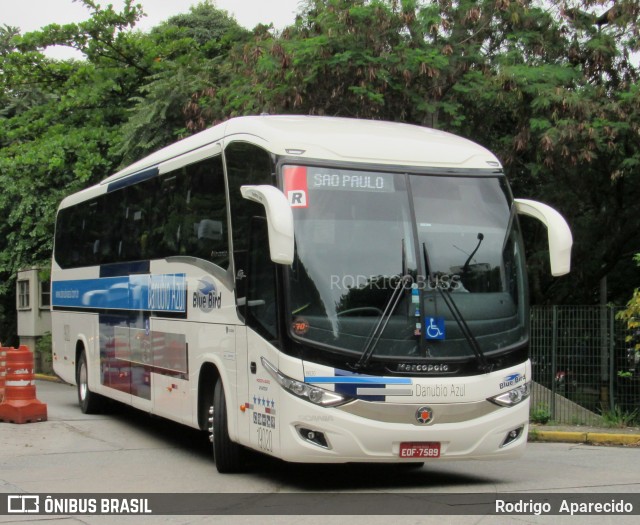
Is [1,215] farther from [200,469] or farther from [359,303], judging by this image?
[359,303]

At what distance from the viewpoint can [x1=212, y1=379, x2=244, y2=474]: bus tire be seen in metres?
10.5

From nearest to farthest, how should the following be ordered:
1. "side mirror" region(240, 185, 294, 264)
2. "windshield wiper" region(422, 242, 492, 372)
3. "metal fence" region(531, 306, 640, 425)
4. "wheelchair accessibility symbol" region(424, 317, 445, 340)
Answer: "side mirror" region(240, 185, 294, 264) → "wheelchair accessibility symbol" region(424, 317, 445, 340) → "windshield wiper" region(422, 242, 492, 372) → "metal fence" region(531, 306, 640, 425)

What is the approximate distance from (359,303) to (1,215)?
73.7 feet

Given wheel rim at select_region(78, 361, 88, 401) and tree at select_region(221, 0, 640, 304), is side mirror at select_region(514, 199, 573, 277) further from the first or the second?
wheel rim at select_region(78, 361, 88, 401)

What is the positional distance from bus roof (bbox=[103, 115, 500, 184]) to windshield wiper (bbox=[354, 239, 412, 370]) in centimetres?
120

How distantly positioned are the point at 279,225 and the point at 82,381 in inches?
386

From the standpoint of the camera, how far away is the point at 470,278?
9.56 metres

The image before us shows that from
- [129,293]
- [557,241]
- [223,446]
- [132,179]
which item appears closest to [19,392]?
[129,293]

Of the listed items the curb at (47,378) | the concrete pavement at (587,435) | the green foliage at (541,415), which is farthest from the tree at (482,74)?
the curb at (47,378)

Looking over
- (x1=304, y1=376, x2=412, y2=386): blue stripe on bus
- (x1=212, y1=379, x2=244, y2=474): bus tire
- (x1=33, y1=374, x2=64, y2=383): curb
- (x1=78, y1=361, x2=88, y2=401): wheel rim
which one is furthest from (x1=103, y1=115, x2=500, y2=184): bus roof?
(x1=33, y1=374, x2=64, y2=383): curb

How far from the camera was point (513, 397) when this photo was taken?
31.7ft

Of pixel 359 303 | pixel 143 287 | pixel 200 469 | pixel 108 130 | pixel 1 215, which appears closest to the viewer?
pixel 359 303

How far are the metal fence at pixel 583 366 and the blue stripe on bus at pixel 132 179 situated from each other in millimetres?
6807

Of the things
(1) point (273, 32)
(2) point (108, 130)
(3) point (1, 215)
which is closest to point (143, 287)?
(1) point (273, 32)
